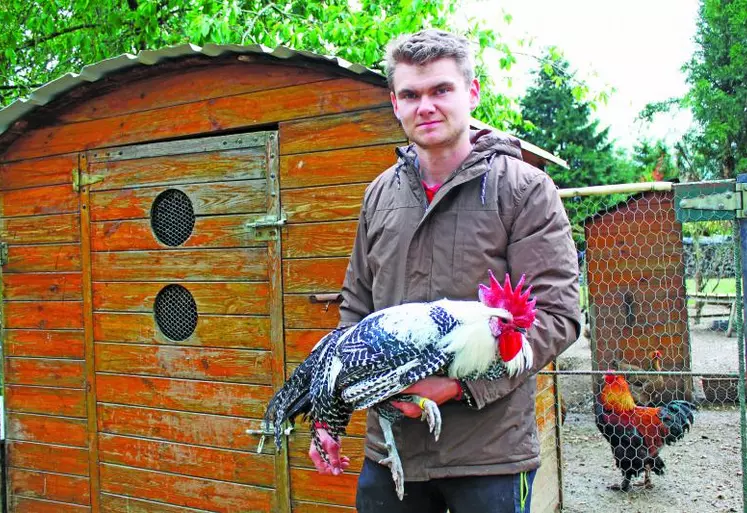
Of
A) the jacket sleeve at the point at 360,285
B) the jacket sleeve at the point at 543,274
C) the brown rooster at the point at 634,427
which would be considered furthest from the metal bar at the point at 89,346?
the brown rooster at the point at 634,427

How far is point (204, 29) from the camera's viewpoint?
6016 millimetres

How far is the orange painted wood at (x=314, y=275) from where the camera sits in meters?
3.43

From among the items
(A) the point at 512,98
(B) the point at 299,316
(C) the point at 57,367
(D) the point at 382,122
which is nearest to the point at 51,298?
(C) the point at 57,367

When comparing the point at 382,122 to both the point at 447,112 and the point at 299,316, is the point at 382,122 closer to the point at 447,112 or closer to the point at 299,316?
the point at 299,316

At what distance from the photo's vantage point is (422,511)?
6.64 feet

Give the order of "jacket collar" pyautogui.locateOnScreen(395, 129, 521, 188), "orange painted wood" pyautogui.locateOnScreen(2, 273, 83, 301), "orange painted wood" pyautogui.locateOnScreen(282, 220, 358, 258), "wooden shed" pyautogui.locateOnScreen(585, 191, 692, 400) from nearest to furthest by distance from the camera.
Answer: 1. "jacket collar" pyautogui.locateOnScreen(395, 129, 521, 188)
2. "orange painted wood" pyautogui.locateOnScreen(282, 220, 358, 258)
3. "orange painted wood" pyautogui.locateOnScreen(2, 273, 83, 301)
4. "wooden shed" pyautogui.locateOnScreen(585, 191, 692, 400)

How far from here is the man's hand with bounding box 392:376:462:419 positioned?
180 cm

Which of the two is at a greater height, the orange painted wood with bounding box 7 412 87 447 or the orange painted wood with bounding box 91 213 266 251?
the orange painted wood with bounding box 91 213 266 251

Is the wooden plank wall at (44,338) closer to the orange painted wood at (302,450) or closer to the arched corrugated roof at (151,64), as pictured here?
the arched corrugated roof at (151,64)

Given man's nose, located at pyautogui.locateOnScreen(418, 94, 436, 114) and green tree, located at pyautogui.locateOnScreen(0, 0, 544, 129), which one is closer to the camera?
man's nose, located at pyautogui.locateOnScreen(418, 94, 436, 114)

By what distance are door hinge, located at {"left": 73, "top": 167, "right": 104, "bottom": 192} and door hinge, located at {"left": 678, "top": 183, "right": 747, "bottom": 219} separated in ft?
11.3

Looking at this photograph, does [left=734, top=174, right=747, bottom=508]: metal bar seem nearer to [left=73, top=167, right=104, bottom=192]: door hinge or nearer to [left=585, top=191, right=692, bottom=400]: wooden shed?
[left=585, top=191, right=692, bottom=400]: wooden shed

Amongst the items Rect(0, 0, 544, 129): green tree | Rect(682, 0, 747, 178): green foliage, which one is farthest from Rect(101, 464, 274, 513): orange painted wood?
Rect(682, 0, 747, 178): green foliage

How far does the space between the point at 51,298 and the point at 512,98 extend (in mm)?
6877
